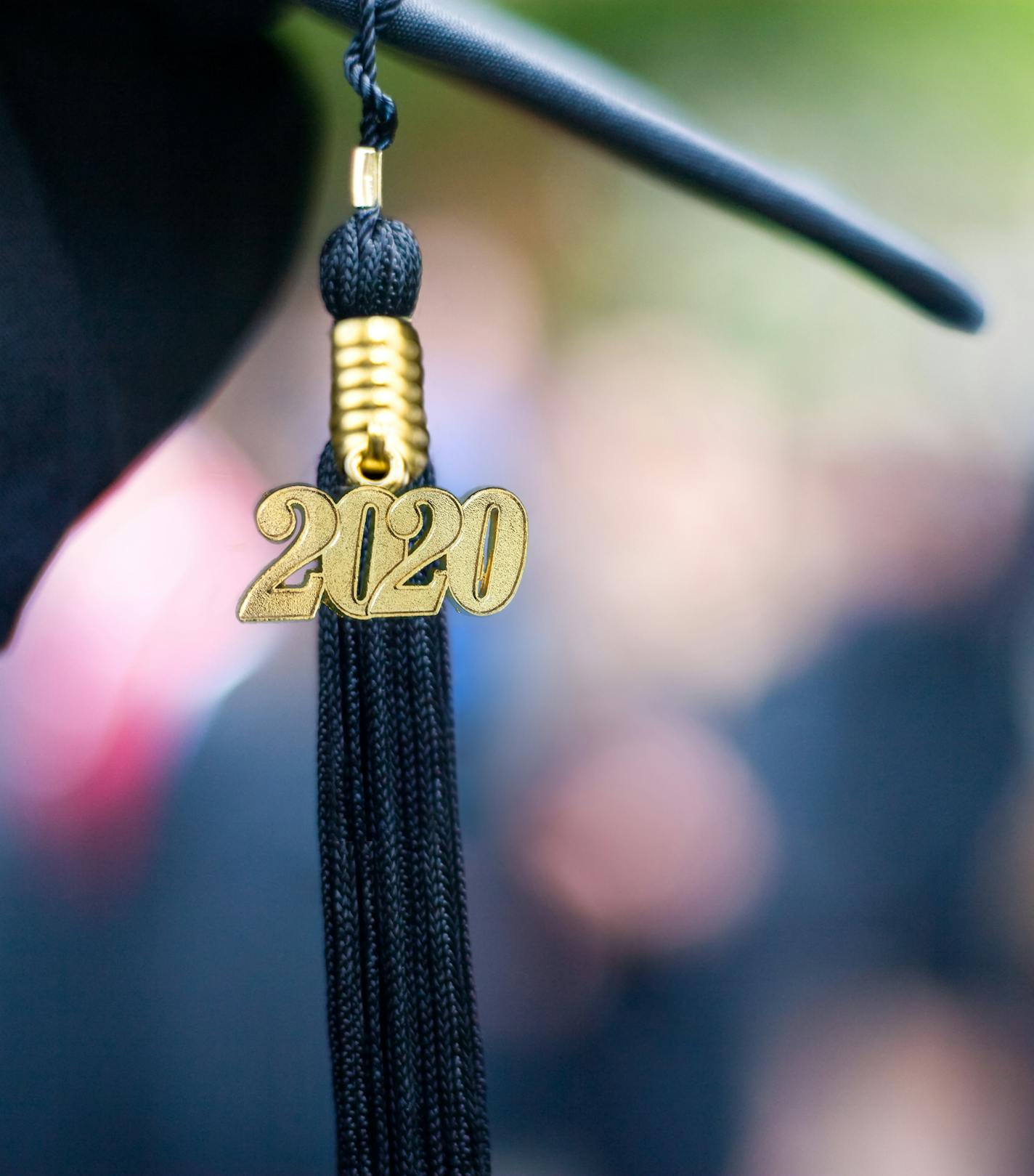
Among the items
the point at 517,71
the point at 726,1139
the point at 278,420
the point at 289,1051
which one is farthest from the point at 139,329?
the point at 726,1139

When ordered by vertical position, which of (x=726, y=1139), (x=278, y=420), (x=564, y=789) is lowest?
(x=726, y=1139)

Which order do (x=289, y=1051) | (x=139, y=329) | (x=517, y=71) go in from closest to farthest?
(x=517, y=71) < (x=139, y=329) < (x=289, y=1051)

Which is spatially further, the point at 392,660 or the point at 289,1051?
the point at 289,1051

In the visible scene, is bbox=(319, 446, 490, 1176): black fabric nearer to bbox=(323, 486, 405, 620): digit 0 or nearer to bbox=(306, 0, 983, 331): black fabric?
bbox=(323, 486, 405, 620): digit 0

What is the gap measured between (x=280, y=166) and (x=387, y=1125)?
2.36ft

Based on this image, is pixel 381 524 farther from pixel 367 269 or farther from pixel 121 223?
pixel 121 223

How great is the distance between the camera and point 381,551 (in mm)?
450

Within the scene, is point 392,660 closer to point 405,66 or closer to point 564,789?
point 564,789

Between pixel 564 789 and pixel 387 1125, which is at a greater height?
pixel 564 789

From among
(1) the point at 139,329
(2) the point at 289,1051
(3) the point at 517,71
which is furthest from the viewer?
(2) the point at 289,1051

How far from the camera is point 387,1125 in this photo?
53 cm

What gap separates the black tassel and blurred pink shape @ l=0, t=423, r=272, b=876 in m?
0.28

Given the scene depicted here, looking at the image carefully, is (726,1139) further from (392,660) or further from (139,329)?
(139,329)

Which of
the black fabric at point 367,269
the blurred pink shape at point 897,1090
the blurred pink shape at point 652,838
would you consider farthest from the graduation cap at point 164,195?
the blurred pink shape at point 897,1090
